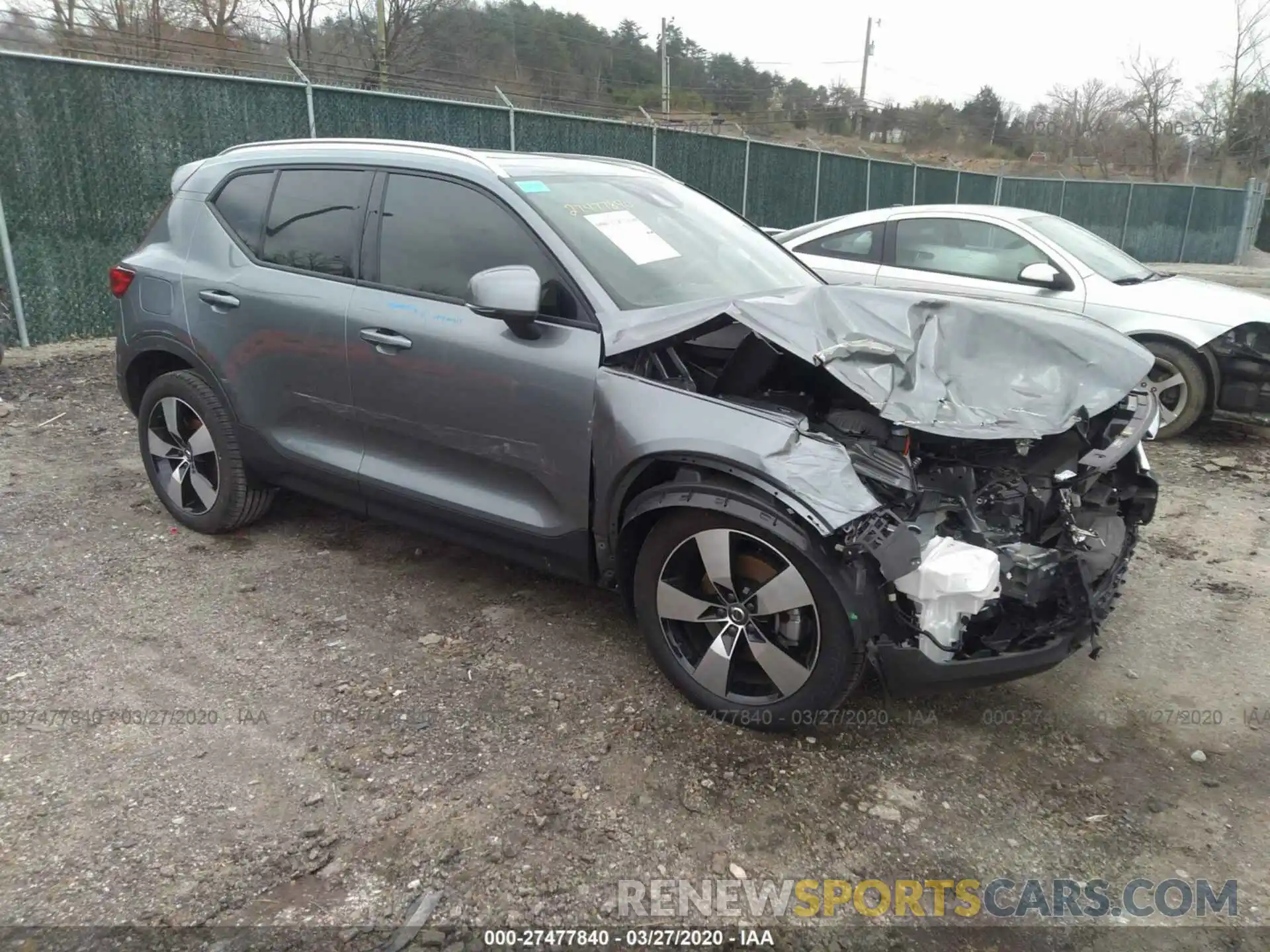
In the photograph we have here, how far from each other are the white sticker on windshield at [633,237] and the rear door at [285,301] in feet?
3.40

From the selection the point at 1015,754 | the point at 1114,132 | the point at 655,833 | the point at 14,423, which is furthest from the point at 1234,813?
the point at 1114,132

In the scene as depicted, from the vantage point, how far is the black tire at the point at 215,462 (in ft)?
13.4

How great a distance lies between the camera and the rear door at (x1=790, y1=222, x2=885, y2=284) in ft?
23.0

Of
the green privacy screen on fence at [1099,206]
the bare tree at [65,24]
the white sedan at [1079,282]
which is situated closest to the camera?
the white sedan at [1079,282]

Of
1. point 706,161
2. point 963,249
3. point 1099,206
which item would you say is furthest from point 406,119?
point 1099,206

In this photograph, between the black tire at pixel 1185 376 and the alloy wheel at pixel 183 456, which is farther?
the black tire at pixel 1185 376

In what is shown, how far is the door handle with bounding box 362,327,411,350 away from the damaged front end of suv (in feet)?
2.97

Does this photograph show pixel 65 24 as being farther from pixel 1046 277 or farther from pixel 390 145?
pixel 1046 277

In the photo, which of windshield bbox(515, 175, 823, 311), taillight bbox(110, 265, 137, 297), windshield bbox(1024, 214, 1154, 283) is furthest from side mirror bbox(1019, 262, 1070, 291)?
taillight bbox(110, 265, 137, 297)

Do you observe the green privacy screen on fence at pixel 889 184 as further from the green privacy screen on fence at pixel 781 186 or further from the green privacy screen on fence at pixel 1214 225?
the green privacy screen on fence at pixel 1214 225

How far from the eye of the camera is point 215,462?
4.21 metres

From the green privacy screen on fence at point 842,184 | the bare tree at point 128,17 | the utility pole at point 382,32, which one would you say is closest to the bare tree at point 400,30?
the utility pole at point 382,32

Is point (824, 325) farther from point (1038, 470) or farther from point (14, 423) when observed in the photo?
point (14, 423)

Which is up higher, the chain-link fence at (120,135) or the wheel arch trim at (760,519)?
the chain-link fence at (120,135)
